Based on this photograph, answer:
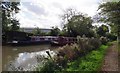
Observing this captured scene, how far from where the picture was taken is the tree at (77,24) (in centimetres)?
4312

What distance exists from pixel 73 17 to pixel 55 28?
469cm

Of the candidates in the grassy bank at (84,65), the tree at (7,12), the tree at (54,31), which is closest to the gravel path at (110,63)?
the grassy bank at (84,65)

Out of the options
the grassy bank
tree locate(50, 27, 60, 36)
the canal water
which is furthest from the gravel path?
tree locate(50, 27, 60, 36)

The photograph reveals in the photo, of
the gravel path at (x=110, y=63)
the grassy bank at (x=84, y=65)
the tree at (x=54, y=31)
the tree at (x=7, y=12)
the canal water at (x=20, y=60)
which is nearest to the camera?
the canal water at (x=20, y=60)

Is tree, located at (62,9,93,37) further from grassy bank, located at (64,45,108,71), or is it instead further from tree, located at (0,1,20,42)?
grassy bank, located at (64,45,108,71)

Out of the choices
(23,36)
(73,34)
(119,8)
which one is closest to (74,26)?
(73,34)

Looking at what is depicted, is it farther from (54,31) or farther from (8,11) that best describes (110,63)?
(54,31)

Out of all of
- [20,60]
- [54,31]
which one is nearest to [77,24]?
[54,31]

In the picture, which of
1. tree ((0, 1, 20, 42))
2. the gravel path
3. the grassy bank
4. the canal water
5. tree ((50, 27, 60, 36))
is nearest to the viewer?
the canal water

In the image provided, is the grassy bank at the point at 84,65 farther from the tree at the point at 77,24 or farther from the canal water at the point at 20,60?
the tree at the point at 77,24

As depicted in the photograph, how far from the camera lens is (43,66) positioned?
8.95 m

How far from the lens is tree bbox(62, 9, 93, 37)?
4312 cm

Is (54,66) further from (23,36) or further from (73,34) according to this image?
(73,34)

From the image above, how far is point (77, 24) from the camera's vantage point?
4394 cm
